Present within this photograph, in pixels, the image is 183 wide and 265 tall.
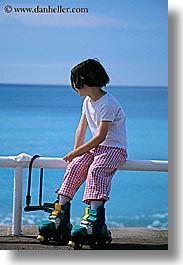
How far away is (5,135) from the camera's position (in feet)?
10.1

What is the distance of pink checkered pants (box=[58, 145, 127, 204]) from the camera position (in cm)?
297

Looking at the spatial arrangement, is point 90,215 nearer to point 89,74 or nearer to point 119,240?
point 119,240

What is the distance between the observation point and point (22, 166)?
3.09 metres

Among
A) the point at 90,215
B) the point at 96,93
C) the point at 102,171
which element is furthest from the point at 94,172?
the point at 96,93

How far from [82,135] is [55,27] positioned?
334mm

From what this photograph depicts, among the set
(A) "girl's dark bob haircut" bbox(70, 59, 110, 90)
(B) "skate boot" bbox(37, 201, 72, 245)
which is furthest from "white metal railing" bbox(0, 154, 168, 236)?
(A) "girl's dark bob haircut" bbox(70, 59, 110, 90)

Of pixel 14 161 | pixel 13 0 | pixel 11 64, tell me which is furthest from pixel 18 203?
pixel 13 0

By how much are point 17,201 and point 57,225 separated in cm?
17

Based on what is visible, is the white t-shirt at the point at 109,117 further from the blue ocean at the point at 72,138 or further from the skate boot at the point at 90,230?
the skate boot at the point at 90,230

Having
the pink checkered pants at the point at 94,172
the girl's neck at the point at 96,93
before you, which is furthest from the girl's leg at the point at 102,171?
the girl's neck at the point at 96,93

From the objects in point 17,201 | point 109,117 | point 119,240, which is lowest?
point 119,240

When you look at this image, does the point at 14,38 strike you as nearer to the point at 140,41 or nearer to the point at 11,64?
the point at 11,64

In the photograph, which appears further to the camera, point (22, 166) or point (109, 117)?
point (22, 166)

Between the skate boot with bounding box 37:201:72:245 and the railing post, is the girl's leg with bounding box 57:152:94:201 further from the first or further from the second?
the railing post
